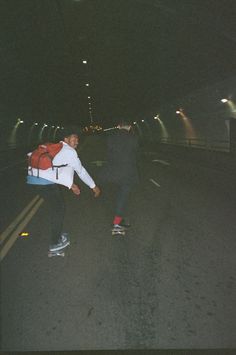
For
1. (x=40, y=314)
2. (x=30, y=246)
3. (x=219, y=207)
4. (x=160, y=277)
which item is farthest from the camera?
(x=219, y=207)

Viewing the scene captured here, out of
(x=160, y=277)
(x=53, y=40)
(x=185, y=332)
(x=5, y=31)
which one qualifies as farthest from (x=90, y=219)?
(x=53, y=40)

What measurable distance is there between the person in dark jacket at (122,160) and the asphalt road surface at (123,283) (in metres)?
1.01

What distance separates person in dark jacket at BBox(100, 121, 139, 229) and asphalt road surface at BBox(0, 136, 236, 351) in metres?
1.01

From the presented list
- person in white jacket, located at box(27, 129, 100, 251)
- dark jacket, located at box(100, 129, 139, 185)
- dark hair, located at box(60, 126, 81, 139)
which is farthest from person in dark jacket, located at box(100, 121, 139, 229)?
person in white jacket, located at box(27, 129, 100, 251)

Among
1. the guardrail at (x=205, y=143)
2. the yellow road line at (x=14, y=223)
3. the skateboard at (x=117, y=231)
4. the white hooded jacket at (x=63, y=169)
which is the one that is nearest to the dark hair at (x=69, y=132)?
the white hooded jacket at (x=63, y=169)

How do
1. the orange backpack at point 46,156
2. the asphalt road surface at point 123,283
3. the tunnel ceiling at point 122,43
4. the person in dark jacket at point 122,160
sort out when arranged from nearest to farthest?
the asphalt road surface at point 123,283, the orange backpack at point 46,156, the person in dark jacket at point 122,160, the tunnel ceiling at point 122,43

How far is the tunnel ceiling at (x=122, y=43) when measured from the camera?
46.4 feet

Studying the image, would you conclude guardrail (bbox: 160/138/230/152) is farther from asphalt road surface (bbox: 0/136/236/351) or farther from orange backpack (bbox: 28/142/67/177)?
orange backpack (bbox: 28/142/67/177)

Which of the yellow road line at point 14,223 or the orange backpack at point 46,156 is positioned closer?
the orange backpack at point 46,156

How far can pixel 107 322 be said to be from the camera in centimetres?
383

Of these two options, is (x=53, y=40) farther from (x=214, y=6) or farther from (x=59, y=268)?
(x=59, y=268)

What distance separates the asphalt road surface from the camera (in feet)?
11.8

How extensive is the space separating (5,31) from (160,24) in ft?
28.2

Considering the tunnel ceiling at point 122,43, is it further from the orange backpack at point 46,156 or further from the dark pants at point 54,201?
the dark pants at point 54,201
